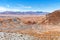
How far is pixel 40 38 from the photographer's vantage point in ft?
85.3

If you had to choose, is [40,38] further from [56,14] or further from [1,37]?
[56,14]

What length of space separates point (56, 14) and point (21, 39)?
28120mm

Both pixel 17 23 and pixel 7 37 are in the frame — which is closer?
pixel 7 37

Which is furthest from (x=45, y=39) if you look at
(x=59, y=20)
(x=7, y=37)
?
(x=59, y=20)

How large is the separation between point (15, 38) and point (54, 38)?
5031 millimetres

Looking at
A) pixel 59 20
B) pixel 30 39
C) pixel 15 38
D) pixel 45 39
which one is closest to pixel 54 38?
pixel 45 39

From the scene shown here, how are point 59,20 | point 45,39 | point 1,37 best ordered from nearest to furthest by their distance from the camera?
point 1,37, point 45,39, point 59,20

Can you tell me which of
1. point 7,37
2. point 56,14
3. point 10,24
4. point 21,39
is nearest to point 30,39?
point 21,39

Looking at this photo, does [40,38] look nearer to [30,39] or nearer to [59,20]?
[30,39]

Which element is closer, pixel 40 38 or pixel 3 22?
pixel 40 38

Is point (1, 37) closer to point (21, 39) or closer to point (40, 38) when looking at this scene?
point (21, 39)

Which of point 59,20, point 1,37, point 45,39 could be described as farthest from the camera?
point 59,20

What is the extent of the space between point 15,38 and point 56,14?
93.3 ft

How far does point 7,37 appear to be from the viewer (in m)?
24.0
